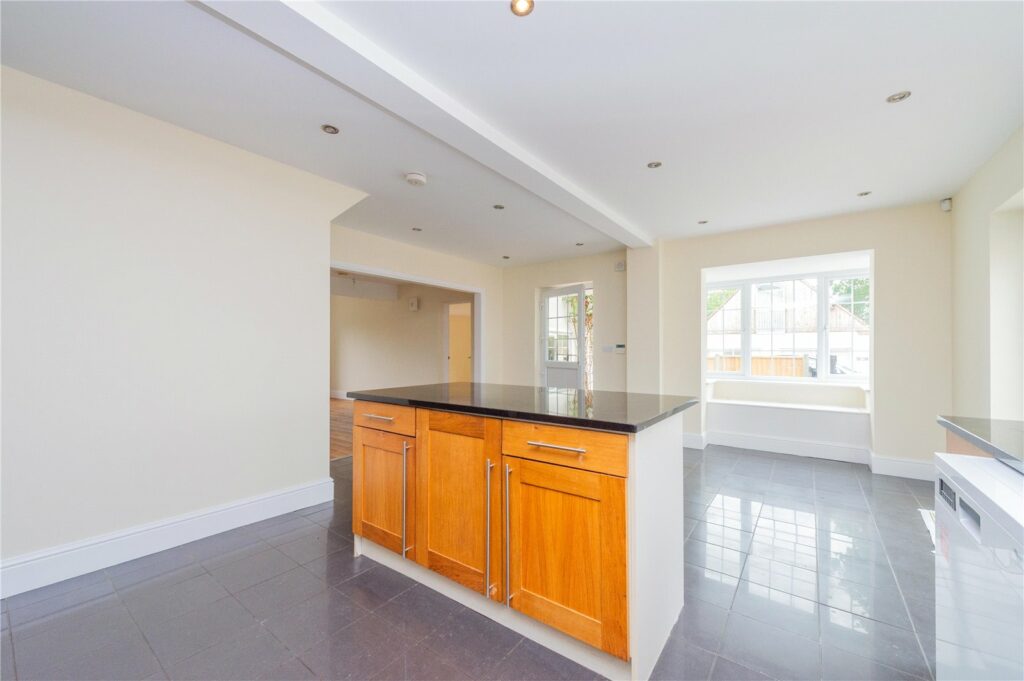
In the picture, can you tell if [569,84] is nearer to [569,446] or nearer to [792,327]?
[569,446]

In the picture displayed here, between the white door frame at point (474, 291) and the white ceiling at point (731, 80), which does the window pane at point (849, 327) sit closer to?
the white ceiling at point (731, 80)

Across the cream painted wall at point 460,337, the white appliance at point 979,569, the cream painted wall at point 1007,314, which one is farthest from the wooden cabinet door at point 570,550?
the cream painted wall at point 460,337

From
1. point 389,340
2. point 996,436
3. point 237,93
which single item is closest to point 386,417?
point 237,93

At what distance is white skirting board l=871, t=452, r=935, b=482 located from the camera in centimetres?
357

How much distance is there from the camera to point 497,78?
1938 millimetres

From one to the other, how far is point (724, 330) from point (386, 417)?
5.05m

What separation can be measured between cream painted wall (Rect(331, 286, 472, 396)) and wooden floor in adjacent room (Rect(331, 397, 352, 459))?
779 mm

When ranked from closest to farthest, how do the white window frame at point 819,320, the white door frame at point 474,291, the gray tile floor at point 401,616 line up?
the gray tile floor at point 401,616, the white door frame at point 474,291, the white window frame at point 819,320

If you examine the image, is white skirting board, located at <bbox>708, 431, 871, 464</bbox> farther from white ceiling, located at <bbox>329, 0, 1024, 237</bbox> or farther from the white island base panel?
the white island base panel

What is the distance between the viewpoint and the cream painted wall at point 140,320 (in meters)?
1.95

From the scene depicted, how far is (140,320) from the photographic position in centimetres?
228

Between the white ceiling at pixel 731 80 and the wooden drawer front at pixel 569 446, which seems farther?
the white ceiling at pixel 731 80

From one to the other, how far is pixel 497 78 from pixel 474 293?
423 centimetres

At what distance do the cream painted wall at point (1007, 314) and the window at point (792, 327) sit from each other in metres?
1.87
